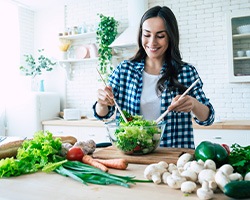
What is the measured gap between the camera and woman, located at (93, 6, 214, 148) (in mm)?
1710

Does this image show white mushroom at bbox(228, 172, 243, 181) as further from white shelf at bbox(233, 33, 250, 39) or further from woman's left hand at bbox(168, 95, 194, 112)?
white shelf at bbox(233, 33, 250, 39)

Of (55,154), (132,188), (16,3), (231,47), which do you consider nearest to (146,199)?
(132,188)

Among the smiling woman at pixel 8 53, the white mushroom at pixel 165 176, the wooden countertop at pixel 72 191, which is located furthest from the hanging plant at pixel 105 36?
the white mushroom at pixel 165 176

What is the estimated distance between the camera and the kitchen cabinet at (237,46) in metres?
3.51

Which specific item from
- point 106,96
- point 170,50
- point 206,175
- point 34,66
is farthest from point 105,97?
point 34,66

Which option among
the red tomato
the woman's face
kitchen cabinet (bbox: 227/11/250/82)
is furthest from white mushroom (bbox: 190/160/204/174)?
kitchen cabinet (bbox: 227/11/250/82)

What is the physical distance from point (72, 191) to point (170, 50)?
120cm

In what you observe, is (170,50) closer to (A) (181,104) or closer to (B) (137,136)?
(A) (181,104)

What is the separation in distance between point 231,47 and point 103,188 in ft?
10.2

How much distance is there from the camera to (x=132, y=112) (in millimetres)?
1839

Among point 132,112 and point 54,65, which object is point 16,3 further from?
point 132,112

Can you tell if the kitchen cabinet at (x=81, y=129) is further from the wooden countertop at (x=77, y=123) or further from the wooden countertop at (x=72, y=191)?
the wooden countertop at (x=72, y=191)

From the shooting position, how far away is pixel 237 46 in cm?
359

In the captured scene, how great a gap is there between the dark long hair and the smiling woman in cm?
349
